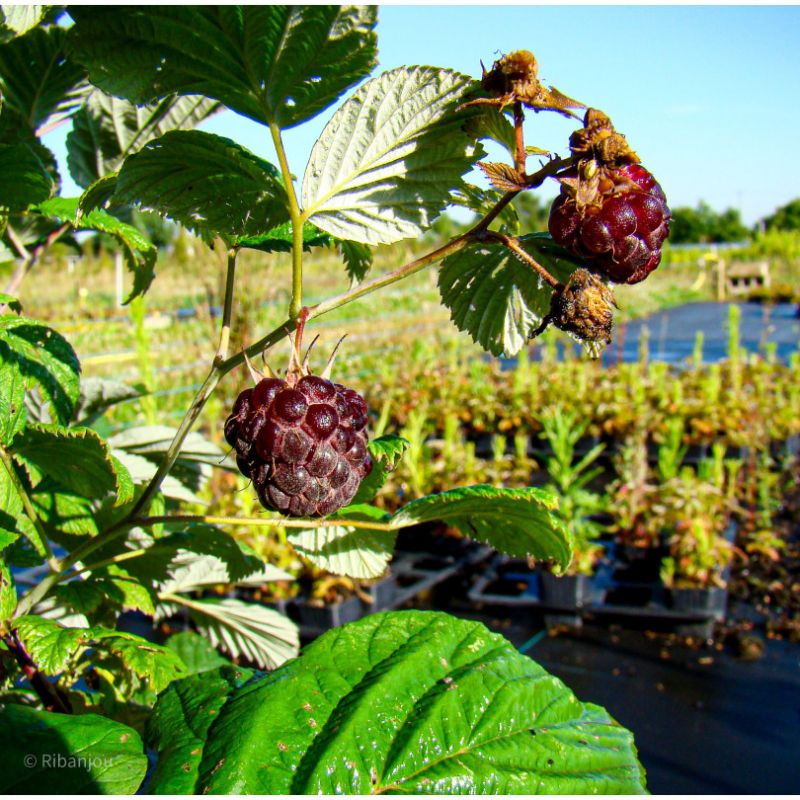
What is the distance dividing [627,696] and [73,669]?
272cm

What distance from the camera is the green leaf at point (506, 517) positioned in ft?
2.31

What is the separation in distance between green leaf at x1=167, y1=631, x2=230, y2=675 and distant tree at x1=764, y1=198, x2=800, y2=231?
49361 mm

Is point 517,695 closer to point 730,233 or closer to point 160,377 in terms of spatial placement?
point 160,377

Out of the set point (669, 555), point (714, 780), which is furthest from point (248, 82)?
point (669, 555)

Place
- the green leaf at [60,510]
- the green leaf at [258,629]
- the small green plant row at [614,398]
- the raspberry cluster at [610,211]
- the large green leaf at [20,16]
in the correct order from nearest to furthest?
the raspberry cluster at [610,211], the large green leaf at [20,16], the green leaf at [60,510], the green leaf at [258,629], the small green plant row at [614,398]

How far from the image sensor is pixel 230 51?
0.58m

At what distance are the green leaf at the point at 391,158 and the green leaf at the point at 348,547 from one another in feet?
1.06

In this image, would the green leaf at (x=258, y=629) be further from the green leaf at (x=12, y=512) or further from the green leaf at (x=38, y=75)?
the green leaf at (x=38, y=75)

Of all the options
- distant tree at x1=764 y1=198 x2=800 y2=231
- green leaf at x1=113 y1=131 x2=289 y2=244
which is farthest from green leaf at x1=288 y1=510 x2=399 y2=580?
distant tree at x1=764 y1=198 x2=800 y2=231

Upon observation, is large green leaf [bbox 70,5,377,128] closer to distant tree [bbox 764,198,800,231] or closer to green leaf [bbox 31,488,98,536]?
green leaf [bbox 31,488,98,536]

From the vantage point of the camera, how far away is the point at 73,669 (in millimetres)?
834

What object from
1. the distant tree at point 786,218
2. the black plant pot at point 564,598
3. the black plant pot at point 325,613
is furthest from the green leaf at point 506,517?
the distant tree at point 786,218

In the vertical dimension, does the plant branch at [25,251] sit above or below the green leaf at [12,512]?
above

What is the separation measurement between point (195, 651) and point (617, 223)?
0.91 m
